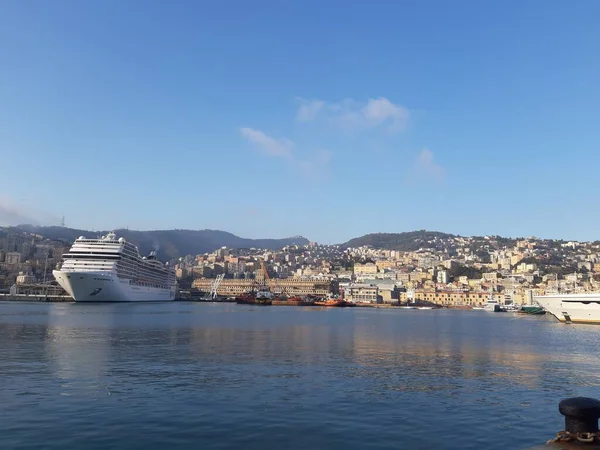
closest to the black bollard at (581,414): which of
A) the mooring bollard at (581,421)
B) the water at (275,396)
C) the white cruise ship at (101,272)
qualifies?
the mooring bollard at (581,421)

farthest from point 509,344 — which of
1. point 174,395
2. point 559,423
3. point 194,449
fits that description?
point 194,449

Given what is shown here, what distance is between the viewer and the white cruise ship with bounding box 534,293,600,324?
63688mm

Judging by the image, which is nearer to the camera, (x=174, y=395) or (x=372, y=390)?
(x=174, y=395)

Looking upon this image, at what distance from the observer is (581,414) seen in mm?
8656

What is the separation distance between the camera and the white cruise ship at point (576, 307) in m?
63.7

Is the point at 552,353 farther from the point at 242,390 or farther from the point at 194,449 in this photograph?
the point at 194,449

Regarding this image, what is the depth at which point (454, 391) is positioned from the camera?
18.0 meters

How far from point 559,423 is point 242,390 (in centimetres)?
932

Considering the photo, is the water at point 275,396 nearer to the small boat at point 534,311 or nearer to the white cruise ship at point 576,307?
the white cruise ship at point 576,307

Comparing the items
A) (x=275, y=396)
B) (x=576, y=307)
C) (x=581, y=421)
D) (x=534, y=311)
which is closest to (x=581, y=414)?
(x=581, y=421)

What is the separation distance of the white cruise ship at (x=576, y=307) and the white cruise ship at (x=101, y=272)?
78609 millimetres

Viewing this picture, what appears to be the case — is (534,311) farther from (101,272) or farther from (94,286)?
(94,286)

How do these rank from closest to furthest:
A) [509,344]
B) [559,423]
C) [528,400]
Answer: [559,423] < [528,400] < [509,344]

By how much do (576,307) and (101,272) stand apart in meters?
82.2
